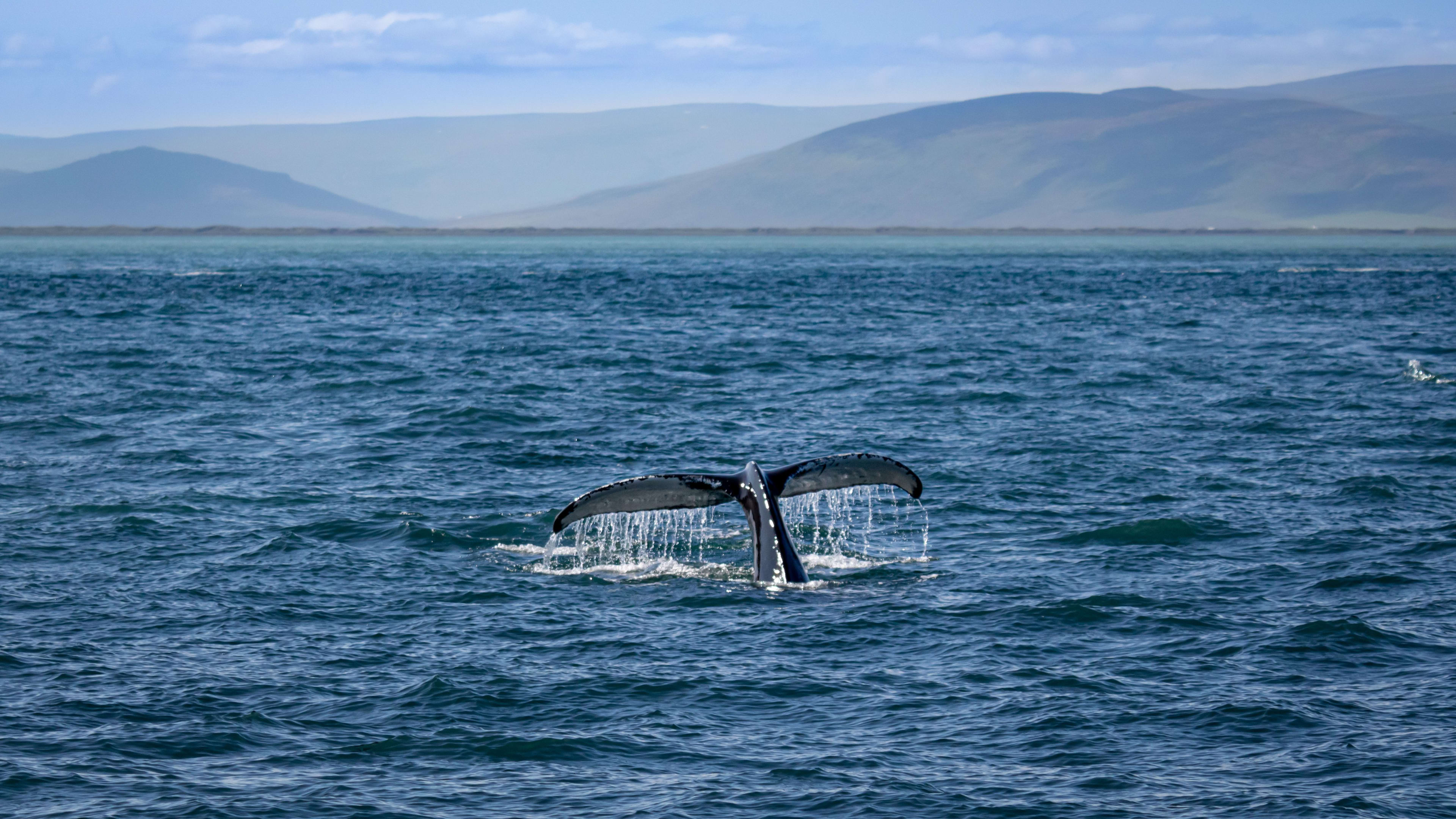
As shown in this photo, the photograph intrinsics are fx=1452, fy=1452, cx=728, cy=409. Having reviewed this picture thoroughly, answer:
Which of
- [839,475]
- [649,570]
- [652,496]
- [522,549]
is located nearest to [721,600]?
[652,496]

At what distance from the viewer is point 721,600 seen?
15891 millimetres

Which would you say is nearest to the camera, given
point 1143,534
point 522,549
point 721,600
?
point 721,600

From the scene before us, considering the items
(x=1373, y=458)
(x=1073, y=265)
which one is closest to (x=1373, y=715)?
(x=1373, y=458)

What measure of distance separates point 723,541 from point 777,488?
8.45 ft

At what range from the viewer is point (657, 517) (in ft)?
64.6

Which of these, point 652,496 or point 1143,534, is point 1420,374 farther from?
point 652,496

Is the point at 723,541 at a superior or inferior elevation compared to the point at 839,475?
inferior

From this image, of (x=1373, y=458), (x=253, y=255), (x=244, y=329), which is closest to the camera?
(x=1373, y=458)

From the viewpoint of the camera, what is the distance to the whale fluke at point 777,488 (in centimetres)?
Result: 1623

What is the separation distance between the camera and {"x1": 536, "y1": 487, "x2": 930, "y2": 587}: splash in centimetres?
1745

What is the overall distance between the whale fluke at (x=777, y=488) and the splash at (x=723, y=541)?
0.42 m

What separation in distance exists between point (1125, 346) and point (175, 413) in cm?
3057

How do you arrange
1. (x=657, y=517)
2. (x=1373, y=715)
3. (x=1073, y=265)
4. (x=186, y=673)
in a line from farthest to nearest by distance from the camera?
(x=1073, y=265), (x=657, y=517), (x=186, y=673), (x=1373, y=715)

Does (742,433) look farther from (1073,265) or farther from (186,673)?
(1073,265)
